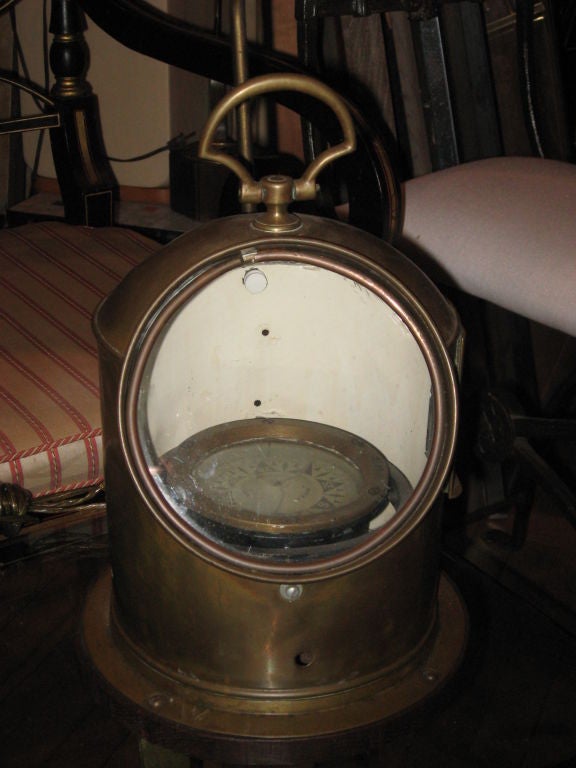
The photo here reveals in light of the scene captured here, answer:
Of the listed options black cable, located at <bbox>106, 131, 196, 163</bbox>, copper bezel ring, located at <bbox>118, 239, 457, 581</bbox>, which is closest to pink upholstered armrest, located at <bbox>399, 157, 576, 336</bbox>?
copper bezel ring, located at <bbox>118, 239, 457, 581</bbox>

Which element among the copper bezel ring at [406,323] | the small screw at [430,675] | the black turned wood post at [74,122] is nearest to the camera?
the copper bezel ring at [406,323]

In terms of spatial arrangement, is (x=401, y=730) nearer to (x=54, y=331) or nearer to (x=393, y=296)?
(x=393, y=296)

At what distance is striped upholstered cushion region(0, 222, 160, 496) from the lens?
896mm

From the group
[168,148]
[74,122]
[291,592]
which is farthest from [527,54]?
[168,148]

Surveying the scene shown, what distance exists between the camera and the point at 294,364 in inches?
33.2

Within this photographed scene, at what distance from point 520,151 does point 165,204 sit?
1103 mm

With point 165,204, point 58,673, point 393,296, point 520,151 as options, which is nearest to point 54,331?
point 58,673

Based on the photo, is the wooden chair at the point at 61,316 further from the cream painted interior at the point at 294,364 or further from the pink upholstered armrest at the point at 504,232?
A: the pink upholstered armrest at the point at 504,232

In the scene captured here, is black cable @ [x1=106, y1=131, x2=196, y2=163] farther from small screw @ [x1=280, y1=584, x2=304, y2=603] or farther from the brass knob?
small screw @ [x1=280, y1=584, x2=304, y2=603]

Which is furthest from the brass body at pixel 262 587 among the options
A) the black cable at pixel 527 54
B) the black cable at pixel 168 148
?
the black cable at pixel 168 148

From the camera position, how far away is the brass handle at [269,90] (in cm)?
65

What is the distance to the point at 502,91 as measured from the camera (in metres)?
1.66

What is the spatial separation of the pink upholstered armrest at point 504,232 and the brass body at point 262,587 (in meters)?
0.30

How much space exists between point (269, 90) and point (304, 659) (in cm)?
41
